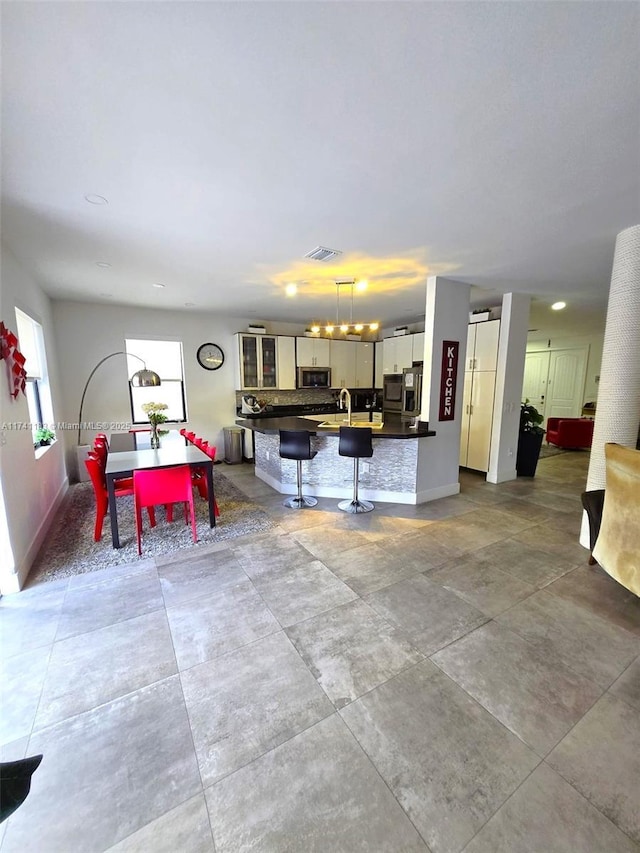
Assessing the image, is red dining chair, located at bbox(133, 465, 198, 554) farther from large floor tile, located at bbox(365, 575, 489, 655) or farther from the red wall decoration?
large floor tile, located at bbox(365, 575, 489, 655)

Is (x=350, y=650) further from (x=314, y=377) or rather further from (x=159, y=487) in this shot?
(x=314, y=377)

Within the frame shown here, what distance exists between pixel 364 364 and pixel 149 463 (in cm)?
511

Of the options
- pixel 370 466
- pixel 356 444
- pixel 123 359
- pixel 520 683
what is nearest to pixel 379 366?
pixel 370 466

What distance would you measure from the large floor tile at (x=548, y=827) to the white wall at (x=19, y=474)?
3147 millimetres

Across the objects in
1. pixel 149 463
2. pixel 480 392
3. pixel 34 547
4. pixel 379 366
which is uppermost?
pixel 379 366

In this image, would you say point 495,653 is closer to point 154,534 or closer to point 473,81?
point 473,81

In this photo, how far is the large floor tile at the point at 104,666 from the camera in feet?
5.43

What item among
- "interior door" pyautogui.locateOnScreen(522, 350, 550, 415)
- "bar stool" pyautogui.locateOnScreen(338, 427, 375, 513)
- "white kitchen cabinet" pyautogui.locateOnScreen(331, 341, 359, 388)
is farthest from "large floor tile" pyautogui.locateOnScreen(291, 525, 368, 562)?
"interior door" pyautogui.locateOnScreen(522, 350, 550, 415)

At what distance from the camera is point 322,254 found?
307 centimetres

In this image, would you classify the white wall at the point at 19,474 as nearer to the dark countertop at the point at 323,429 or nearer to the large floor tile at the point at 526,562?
the dark countertop at the point at 323,429

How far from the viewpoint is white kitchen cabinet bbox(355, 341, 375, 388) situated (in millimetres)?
7250

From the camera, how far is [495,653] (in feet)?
6.30

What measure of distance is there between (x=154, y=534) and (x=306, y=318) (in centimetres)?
453

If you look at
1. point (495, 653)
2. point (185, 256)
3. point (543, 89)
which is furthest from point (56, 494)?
point (543, 89)
